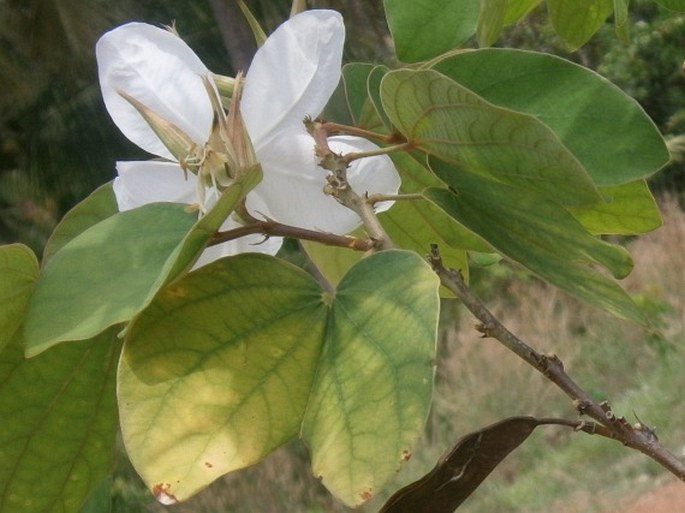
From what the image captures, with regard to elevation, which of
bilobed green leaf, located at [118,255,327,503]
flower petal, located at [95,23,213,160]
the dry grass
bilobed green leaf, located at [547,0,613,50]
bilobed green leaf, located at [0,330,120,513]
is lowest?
the dry grass

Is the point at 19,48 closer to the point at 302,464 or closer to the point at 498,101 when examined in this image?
the point at 302,464

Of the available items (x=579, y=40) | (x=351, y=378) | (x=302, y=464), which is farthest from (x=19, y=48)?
(x=351, y=378)

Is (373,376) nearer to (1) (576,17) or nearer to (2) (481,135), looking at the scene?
(2) (481,135)

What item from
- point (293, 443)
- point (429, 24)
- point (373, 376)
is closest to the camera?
point (373, 376)

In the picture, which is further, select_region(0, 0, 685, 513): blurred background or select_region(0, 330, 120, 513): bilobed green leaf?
select_region(0, 0, 685, 513): blurred background

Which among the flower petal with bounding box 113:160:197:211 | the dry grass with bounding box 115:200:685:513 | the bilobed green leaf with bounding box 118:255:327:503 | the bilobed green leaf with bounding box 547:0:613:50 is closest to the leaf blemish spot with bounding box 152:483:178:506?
the bilobed green leaf with bounding box 118:255:327:503

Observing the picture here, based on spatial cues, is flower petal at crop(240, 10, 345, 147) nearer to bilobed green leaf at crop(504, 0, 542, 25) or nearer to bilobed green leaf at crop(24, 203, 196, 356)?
bilobed green leaf at crop(24, 203, 196, 356)

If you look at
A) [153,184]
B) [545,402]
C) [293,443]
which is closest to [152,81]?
[153,184]
